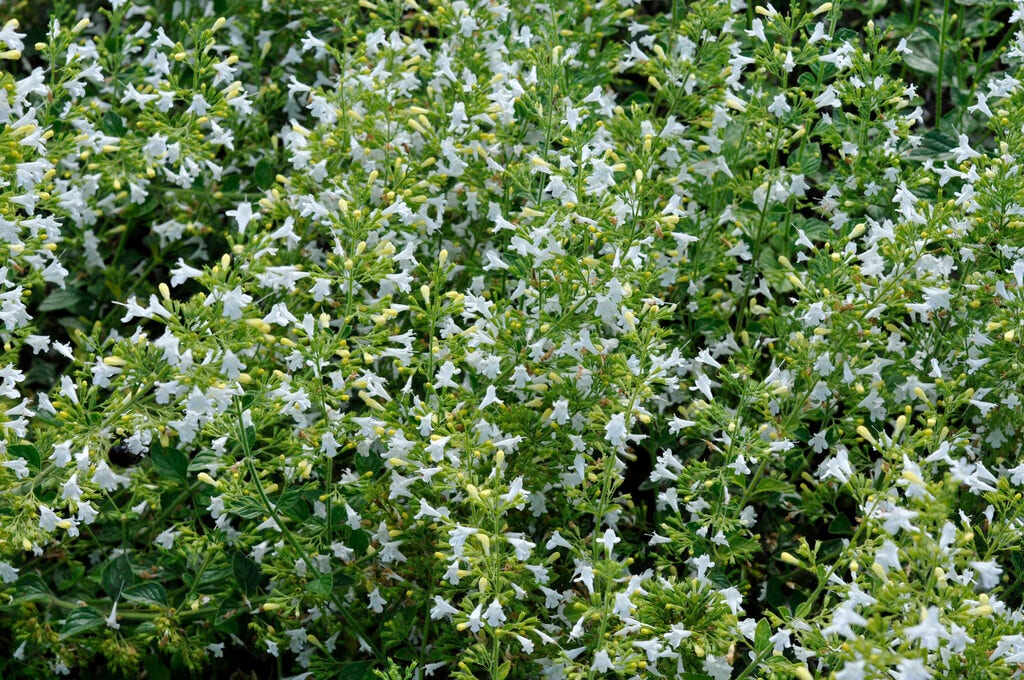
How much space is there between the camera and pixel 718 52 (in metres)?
3.51

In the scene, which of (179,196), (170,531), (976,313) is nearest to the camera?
(976,313)

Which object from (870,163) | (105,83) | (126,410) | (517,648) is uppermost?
(870,163)

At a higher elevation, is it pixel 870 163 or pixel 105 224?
pixel 870 163

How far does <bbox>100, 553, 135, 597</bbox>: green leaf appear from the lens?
326 cm

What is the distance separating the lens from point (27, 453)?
3018mm

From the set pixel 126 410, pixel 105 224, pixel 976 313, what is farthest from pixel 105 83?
pixel 976 313

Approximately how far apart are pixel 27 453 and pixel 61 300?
1.28m

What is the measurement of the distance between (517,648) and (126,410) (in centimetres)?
119

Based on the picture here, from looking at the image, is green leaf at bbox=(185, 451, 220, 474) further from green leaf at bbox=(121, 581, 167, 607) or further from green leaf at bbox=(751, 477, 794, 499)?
green leaf at bbox=(751, 477, 794, 499)

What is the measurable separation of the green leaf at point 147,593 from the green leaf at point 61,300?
1.34 m

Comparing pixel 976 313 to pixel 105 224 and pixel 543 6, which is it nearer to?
pixel 543 6

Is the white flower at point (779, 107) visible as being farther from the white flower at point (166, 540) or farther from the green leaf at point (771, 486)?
the white flower at point (166, 540)

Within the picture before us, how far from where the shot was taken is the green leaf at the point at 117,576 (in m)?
3.26

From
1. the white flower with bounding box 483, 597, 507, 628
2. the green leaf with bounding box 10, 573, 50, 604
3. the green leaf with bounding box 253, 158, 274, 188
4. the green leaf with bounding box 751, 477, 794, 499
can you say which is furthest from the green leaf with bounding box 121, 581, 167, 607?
the green leaf with bounding box 751, 477, 794, 499
